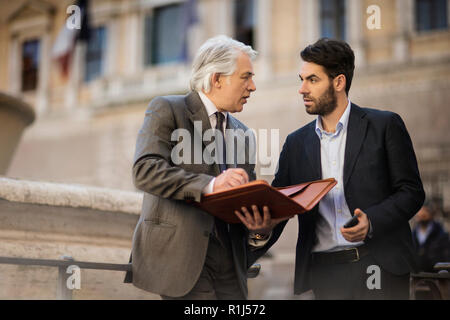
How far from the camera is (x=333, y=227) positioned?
2377 mm

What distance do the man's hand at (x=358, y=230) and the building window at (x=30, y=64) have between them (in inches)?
735

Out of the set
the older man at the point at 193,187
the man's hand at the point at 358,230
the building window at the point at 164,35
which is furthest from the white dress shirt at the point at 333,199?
the building window at the point at 164,35

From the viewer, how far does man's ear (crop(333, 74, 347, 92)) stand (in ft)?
8.14

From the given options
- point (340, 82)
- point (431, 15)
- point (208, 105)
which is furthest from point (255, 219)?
point (431, 15)

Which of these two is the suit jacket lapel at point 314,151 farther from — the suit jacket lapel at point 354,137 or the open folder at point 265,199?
the open folder at point 265,199

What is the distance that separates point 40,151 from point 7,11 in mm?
4610

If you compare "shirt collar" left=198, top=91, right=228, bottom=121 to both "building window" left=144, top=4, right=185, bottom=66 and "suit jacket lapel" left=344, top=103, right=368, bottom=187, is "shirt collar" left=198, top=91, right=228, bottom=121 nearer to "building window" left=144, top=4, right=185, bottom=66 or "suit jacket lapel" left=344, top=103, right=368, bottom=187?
"suit jacket lapel" left=344, top=103, right=368, bottom=187

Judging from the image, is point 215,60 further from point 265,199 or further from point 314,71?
point 265,199

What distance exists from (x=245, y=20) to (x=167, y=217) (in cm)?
1458

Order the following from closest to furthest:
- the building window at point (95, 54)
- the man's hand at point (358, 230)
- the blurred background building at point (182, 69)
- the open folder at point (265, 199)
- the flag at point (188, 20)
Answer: the open folder at point (265, 199)
the man's hand at point (358, 230)
the blurred background building at point (182, 69)
the flag at point (188, 20)
the building window at point (95, 54)

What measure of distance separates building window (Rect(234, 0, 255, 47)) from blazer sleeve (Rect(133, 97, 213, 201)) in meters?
14.2

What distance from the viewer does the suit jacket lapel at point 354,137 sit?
2.36m

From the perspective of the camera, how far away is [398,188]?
2.33 meters
